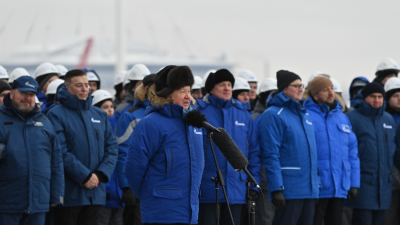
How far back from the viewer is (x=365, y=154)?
9.45m

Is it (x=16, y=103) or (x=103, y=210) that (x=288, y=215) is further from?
(x=16, y=103)

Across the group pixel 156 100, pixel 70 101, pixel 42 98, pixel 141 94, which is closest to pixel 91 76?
pixel 42 98

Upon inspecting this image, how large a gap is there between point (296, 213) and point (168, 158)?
2.64m

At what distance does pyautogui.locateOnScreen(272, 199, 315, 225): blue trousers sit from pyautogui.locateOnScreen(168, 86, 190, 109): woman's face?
253 cm

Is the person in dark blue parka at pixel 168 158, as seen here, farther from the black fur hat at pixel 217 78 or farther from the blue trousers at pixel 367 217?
the blue trousers at pixel 367 217

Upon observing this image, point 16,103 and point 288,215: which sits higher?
point 16,103

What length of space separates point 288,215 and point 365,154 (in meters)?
1.87

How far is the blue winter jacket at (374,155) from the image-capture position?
367 inches

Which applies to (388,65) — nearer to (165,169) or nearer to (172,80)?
(172,80)

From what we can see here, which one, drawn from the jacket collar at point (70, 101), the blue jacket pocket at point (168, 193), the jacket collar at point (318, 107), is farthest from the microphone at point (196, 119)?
the jacket collar at point (318, 107)

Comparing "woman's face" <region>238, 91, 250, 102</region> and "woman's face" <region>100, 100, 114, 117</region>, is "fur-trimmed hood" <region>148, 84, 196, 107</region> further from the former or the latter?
"woman's face" <region>238, 91, 250, 102</region>

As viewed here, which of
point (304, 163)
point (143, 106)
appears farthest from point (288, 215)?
point (143, 106)

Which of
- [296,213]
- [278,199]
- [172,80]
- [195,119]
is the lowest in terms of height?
[296,213]

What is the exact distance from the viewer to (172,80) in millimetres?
6043
